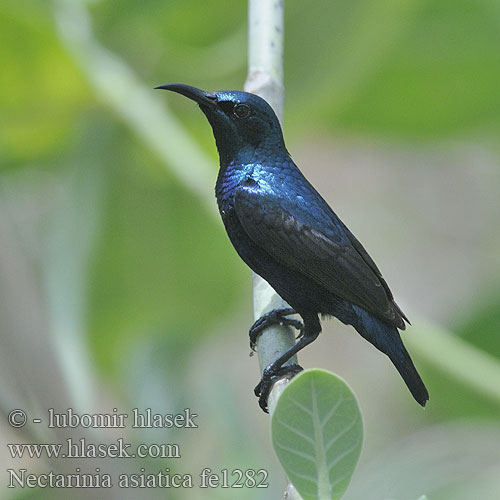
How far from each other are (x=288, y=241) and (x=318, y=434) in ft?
2.47

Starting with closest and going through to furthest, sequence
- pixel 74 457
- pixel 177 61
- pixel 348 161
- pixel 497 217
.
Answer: pixel 74 457
pixel 177 61
pixel 497 217
pixel 348 161

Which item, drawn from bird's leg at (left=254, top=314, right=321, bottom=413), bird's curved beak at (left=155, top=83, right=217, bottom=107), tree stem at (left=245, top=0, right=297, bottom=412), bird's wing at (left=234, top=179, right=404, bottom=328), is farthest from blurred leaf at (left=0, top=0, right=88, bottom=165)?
bird's leg at (left=254, top=314, right=321, bottom=413)

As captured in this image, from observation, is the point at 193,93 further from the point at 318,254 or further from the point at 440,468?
the point at 440,468

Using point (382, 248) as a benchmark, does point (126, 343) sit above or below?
below

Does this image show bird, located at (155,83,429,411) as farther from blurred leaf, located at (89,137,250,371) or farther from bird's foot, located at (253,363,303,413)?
blurred leaf, located at (89,137,250,371)

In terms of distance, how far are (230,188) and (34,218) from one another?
2.48 ft

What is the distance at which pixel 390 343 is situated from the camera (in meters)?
1.70

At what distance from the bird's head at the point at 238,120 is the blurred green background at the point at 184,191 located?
116 mm

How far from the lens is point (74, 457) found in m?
1.33

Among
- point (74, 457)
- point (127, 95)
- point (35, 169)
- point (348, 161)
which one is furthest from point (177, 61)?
point (348, 161)

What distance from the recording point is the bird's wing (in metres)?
1.67

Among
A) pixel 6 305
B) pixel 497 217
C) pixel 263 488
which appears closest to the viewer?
pixel 6 305

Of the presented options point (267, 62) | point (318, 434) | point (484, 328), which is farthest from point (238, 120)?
point (318, 434)

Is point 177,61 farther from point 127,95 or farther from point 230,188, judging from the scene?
point 230,188
